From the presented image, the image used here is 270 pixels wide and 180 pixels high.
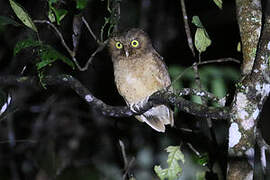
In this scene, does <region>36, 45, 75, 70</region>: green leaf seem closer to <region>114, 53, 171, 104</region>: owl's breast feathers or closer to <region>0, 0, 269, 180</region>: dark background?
<region>114, 53, 171, 104</region>: owl's breast feathers

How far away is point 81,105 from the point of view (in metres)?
5.93

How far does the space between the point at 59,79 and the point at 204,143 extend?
144cm

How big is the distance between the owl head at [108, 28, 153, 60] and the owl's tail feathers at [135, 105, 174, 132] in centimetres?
66

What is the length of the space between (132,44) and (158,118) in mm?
860

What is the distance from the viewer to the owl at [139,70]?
3.30 metres

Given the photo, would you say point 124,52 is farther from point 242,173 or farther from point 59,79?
point 242,173

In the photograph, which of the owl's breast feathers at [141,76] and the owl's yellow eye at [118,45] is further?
the owl's yellow eye at [118,45]

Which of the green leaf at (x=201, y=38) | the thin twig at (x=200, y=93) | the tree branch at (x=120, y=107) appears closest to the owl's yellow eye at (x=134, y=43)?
the tree branch at (x=120, y=107)

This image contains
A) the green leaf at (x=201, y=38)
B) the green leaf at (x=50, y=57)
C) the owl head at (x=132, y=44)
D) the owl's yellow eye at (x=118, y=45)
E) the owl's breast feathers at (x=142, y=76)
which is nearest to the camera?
the green leaf at (x=50, y=57)

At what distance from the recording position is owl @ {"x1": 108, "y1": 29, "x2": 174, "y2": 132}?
330 centimetres

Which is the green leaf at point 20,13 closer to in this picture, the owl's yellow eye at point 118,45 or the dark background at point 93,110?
the owl's yellow eye at point 118,45

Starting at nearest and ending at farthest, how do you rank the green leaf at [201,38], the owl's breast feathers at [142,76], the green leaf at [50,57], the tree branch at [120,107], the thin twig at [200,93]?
1. the green leaf at [50,57]
2. the tree branch at [120,107]
3. the thin twig at [200,93]
4. the green leaf at [201,38]
5. the owl's breast feathers at [142,76]

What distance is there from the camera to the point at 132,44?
139 inches

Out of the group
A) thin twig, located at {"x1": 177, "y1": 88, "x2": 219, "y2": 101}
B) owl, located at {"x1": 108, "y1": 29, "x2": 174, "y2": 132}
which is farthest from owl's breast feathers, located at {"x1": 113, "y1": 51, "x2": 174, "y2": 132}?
thin twig, located at {"x1": 177, "y1": 88, "x2": 219, "y2": 101}
